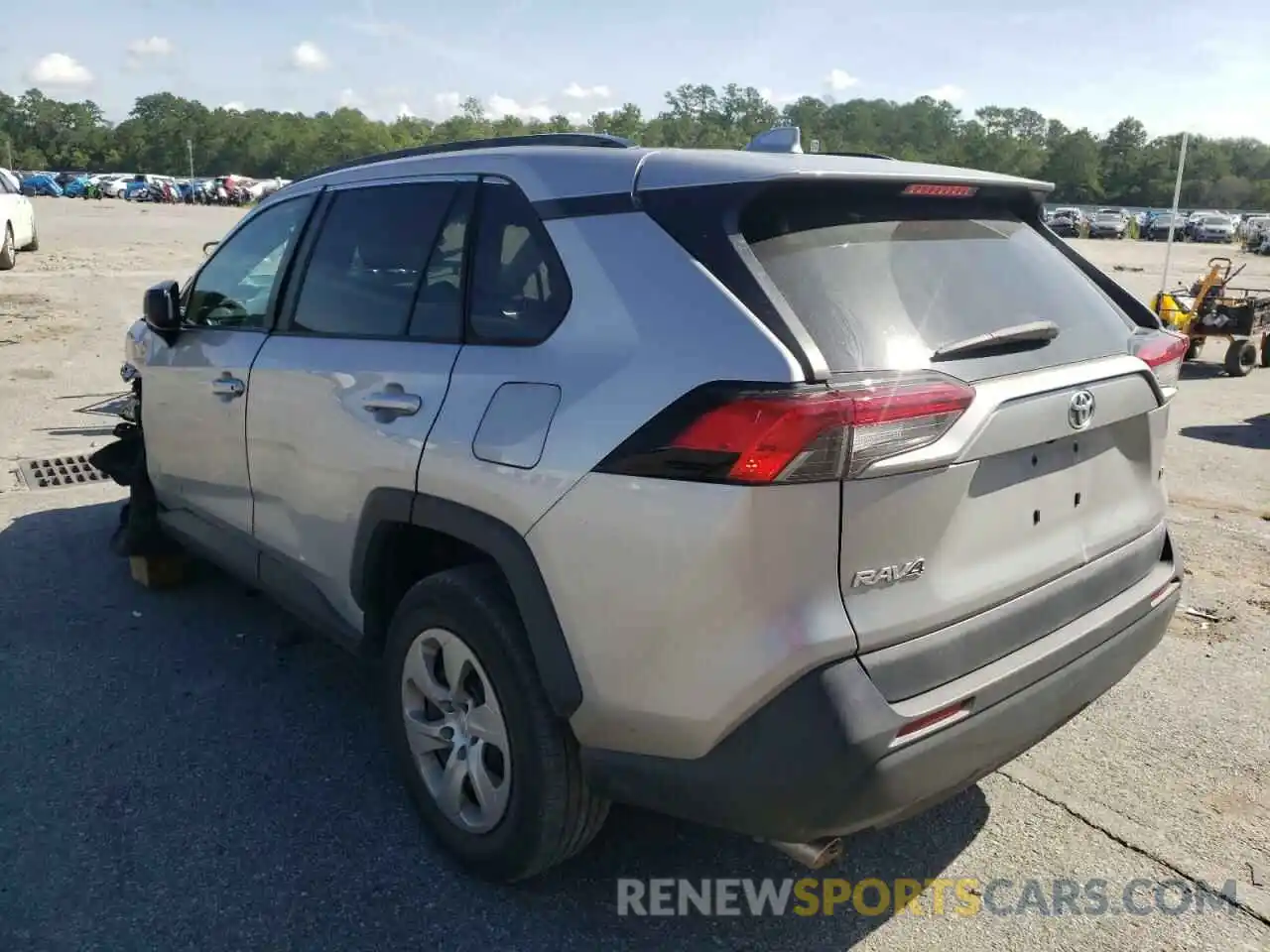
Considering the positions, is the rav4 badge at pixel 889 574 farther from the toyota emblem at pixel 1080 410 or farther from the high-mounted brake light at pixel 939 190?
the high-mounted brake light at pixel 939 190

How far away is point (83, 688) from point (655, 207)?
119 inches

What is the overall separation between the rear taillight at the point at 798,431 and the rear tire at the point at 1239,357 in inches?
467

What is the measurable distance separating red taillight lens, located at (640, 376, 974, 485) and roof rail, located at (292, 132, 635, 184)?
102 centimetres

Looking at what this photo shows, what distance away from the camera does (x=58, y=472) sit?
667 centimetres

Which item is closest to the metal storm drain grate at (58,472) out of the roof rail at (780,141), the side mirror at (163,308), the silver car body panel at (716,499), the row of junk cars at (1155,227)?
the side mirror at (163,308)

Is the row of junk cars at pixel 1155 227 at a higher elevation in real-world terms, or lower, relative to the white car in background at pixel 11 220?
higher

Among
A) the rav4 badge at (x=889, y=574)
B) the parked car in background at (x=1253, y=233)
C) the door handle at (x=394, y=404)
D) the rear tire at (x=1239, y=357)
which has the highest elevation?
the parked car in background at (x=1253, y=233)

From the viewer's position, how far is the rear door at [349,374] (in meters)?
2.85

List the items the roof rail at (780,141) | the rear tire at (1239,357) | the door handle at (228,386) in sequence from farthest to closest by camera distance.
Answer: the rear tire at (1239,357), the door handle at (228,386), the roof rail at (780,141)

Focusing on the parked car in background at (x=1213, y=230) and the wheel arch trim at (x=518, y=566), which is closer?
the wheel arch trim at (x=518, y=566)

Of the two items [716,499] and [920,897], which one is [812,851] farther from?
[716,499]

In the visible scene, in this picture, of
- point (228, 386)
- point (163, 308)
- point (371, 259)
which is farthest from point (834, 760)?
point (163, 308)

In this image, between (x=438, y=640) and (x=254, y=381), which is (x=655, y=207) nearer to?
(x=438, y=640)

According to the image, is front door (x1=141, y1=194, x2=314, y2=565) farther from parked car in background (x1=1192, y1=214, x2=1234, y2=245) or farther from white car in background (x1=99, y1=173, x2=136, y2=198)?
white car in background (x1=99, y1=173, x2=136, y2=198)
